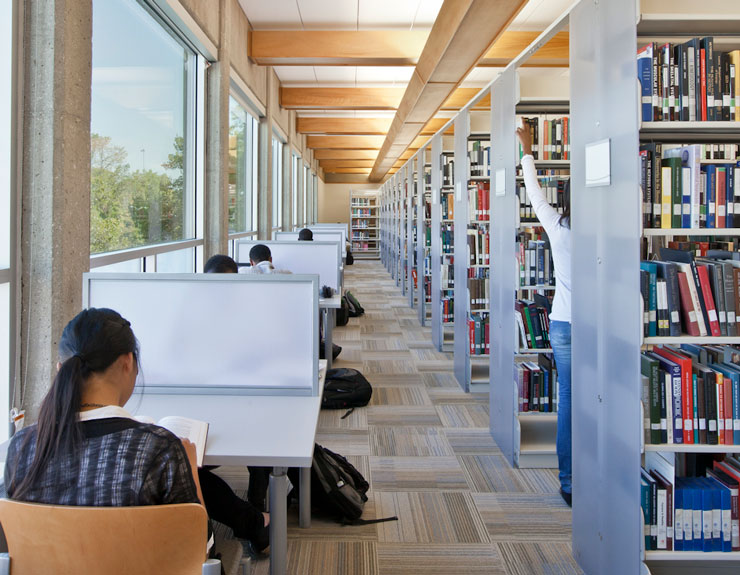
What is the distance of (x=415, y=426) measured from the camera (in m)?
4.12

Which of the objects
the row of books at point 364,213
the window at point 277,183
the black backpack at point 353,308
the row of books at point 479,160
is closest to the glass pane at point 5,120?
the row of books at point 479,160

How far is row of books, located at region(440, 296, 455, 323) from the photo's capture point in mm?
6336

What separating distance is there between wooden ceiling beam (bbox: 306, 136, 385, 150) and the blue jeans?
1090 cm

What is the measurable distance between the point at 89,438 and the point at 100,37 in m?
2.55

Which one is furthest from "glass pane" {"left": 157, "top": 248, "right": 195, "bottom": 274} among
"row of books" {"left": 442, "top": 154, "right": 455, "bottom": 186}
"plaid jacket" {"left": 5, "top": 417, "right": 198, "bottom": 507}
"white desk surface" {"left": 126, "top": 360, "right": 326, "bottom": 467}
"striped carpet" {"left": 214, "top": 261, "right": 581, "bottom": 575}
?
"plaid jacket" {"left": 5, "top": 417, "right": 198, "bottom": 507}

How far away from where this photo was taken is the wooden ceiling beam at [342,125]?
11451 mm

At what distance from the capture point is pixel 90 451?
1.23 meters

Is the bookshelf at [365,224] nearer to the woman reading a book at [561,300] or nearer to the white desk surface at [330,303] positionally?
the white desk surface at [330,303]

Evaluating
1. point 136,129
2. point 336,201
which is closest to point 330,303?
point 136,129

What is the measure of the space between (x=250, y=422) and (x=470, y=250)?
3444mm

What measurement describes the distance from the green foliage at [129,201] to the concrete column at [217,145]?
0.33m

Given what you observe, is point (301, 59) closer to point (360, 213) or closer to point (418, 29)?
point (418, 29)

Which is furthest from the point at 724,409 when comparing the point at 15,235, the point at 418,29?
the point at 418,29

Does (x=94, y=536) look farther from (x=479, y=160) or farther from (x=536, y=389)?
(x=479, y=160)
